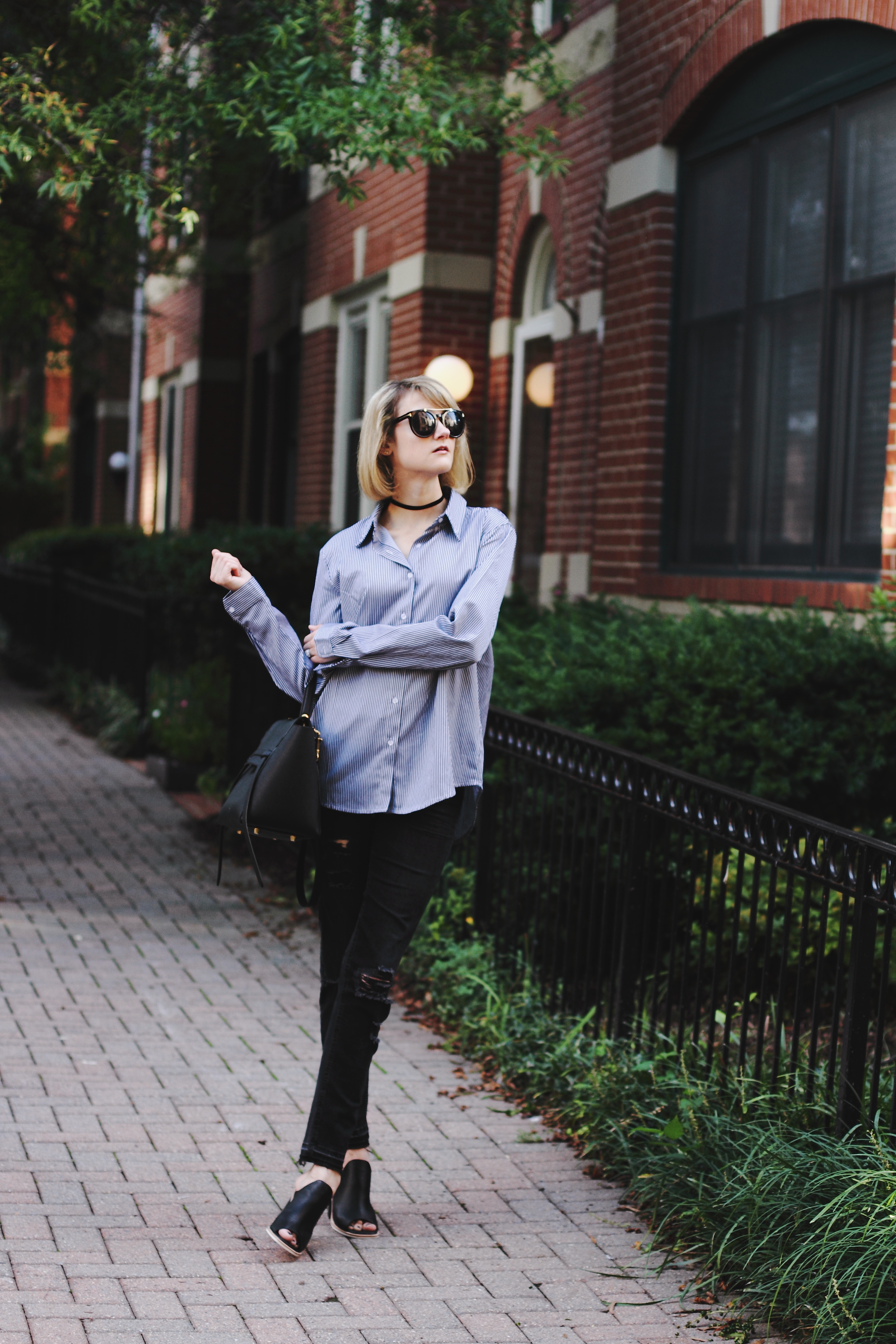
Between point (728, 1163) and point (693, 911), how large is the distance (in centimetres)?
162

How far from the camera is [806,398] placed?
741 cm

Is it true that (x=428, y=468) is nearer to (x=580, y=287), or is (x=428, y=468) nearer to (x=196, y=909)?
(x=196, y=909)

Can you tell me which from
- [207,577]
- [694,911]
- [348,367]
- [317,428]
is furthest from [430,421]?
[317,428]

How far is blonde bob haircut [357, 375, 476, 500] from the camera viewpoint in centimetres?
388

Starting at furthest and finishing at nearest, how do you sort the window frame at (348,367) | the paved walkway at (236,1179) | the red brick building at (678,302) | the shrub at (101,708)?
the window frame at (348,367) < the shrub at (101,708) < the red brick building at (678,302) < the paved walkway at (236,1179)

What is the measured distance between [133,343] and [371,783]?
721 inches

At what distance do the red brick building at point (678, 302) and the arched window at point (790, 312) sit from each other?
14 mm

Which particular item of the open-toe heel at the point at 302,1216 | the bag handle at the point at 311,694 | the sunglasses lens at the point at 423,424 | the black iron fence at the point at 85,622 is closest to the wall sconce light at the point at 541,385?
the black iron fence at the point at 85,622

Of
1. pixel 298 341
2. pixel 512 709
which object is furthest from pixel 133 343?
pixel 512 709

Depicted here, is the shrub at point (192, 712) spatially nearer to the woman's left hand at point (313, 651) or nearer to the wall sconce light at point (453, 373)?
the wall sconce light at point (453, 373)

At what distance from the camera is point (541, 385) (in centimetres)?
1058

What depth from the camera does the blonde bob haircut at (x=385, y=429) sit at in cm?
388

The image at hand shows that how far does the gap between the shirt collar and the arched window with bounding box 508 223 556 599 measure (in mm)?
6546

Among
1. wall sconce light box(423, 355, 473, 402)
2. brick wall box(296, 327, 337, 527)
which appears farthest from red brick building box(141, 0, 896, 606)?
brick wall box(296, 327, 337, 527)
